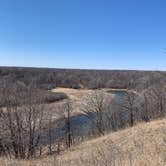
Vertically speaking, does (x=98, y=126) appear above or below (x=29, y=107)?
below

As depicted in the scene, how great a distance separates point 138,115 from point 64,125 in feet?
37.5

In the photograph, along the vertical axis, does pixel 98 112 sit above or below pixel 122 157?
below

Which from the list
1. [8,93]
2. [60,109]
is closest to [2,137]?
[8,93]

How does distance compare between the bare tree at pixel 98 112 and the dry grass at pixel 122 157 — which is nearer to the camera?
the dry grass at pixel 122 157

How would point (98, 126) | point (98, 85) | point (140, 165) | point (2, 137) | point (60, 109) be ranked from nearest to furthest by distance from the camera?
point (140, 165) → point (2, 137) → point (98, 126) → point (60, 109) → point (98, 85)

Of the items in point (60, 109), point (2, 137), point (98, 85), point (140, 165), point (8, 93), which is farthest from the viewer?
point (98, 85)

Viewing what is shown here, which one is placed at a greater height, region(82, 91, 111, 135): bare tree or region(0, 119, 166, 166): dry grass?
region(0, 119, 166, 166): dry grass

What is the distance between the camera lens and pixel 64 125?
4294 cm

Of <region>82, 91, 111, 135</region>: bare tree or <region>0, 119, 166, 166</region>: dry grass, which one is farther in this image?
<region>82, 91, 111, 135</region>: bare tree

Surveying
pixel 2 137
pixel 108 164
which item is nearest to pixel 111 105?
pixel 2 137

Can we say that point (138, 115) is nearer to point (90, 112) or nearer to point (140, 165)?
point (90, 112)

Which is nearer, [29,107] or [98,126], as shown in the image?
[29,107]

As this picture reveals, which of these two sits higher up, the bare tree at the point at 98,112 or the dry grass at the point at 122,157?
the dry grass at the point at 122,157

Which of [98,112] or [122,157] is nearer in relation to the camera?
[122,157]
